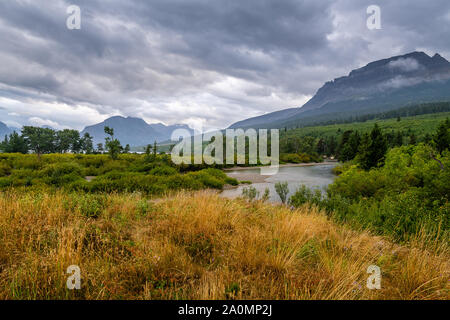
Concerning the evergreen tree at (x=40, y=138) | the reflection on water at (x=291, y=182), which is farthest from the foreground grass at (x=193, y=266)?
the evergreen tree at (x=40, y=138)

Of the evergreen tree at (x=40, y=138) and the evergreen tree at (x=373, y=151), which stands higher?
the evergreen tree at (x=40, y=138)

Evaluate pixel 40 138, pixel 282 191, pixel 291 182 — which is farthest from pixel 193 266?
pixel 40 138

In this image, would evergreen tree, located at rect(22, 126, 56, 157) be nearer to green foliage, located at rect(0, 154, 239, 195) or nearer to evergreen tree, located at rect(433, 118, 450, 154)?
green foliage, located at rect(0, 154, 239, 195)

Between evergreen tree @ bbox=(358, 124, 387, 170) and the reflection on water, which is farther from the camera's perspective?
evergreen tree @ bbox=(358, 124, 387, 170)

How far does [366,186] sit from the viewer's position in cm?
1470

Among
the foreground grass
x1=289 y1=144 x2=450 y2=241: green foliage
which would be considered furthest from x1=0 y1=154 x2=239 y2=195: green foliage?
x1=289 y1=144 x2=450 y2=241: green foliage

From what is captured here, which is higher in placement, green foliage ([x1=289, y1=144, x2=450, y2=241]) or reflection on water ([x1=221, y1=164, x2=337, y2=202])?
green foliage ([x1=289, y1=144, x2=450, y2=241])

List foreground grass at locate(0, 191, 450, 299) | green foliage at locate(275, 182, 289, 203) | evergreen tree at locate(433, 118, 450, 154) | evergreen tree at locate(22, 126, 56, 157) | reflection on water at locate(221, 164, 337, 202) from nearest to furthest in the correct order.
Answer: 1. foreground grass at locate(0, 191, 450, 299)
2. green foliage at locate(275, 182, 289, 203)
3. reflection on water at locate(221, 164, 337, 202)
4. evergreen tree at locate(433, 118, 450, 154)
5. evergreen tree at locate(22, 126, 56, 157)

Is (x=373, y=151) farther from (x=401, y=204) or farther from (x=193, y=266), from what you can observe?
(x=193, y=266)

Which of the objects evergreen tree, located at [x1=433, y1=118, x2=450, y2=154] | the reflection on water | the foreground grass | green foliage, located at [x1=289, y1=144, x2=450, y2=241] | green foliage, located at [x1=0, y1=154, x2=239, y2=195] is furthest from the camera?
evergreen tree, located at [x1=433, y1=118, x2=450, y2=154]

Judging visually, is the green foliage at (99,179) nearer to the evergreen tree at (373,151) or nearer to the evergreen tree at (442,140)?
the evergreen tree at (373,151)

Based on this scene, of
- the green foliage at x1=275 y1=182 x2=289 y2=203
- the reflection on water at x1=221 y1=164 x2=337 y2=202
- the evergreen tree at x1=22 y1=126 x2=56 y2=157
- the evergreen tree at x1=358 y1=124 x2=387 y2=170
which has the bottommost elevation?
the reflection on water at x1=221 y1=164 x2=337 y2=202
